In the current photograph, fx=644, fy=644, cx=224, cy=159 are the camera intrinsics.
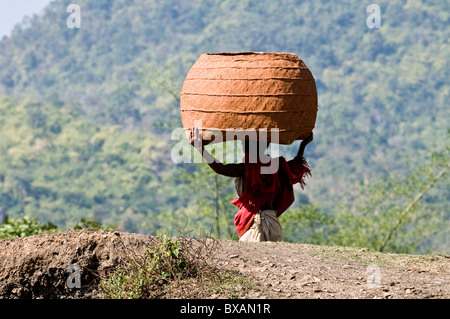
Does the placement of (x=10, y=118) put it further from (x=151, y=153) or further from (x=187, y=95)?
(x=187, y=95)

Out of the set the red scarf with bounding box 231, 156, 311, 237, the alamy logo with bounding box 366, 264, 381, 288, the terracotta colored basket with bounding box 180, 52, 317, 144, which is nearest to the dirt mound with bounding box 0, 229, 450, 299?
the alamy logo with bounding box 366, 264, 381, 288

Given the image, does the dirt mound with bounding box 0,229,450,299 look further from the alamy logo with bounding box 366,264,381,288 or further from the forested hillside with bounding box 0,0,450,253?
the forested hillside with bounding box 0,0,450,253

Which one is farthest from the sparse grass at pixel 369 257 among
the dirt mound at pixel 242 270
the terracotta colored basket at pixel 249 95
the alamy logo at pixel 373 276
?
the terracotta colored basket at pixel 249 95

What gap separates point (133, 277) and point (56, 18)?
235ft

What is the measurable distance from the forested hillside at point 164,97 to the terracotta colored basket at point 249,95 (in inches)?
651

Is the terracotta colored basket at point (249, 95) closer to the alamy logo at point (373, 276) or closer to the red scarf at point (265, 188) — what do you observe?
the red scarf at point (265, 188)

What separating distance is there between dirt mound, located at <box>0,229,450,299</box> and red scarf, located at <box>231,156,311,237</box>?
0.57 metres

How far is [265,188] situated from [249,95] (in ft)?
2.65

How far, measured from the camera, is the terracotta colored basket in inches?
190

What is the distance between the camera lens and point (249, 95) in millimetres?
4809

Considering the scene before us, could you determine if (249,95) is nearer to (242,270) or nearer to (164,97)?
(242,270)

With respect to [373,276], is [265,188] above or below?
above

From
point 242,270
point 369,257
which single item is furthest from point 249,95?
point 369,257

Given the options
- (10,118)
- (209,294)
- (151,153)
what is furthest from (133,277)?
(10,118)
